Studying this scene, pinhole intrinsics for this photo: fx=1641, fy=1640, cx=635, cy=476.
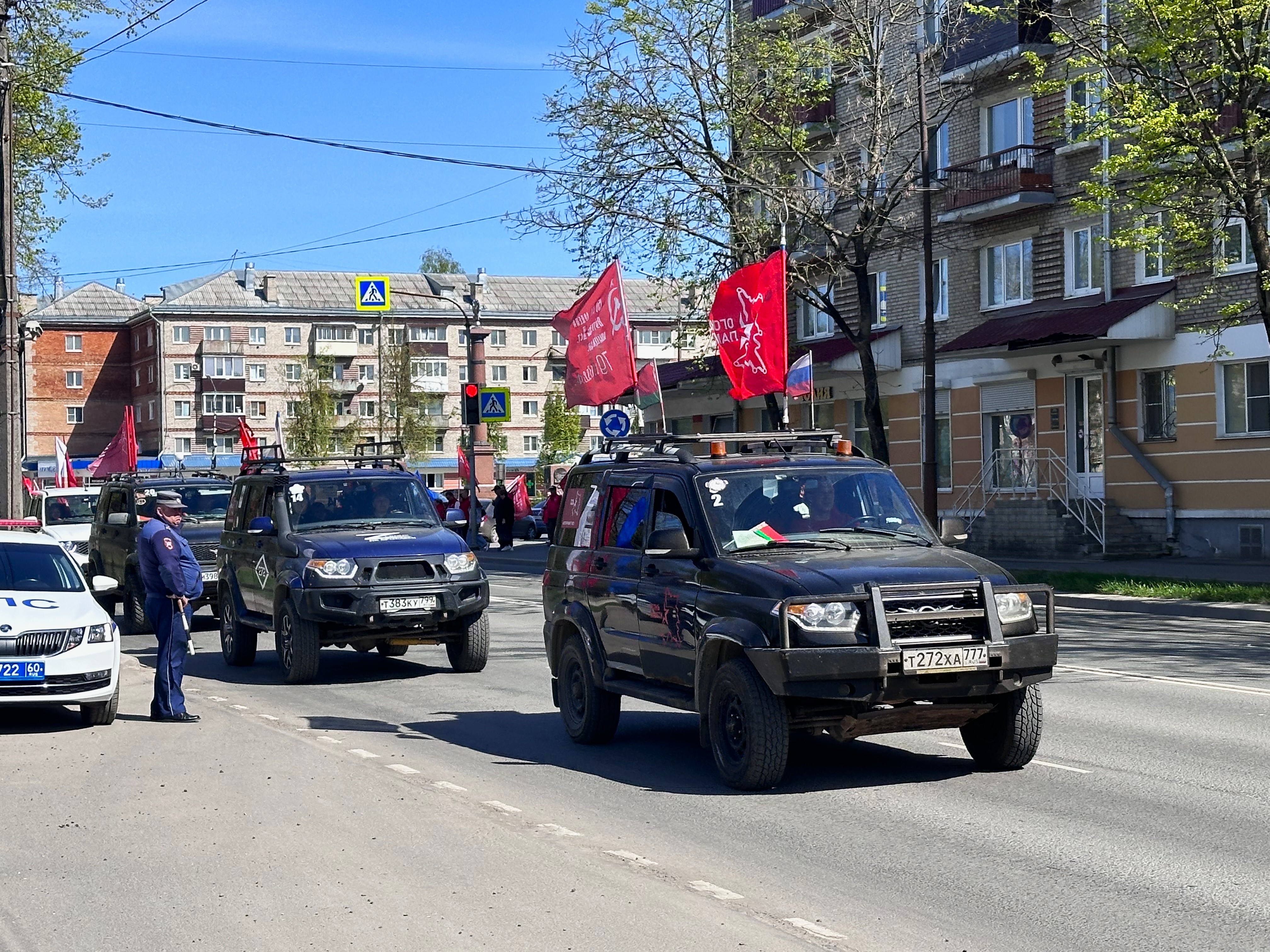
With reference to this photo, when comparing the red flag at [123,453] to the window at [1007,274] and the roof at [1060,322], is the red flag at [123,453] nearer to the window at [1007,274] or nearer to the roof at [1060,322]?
the roof at [1060,322]

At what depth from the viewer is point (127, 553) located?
22.0m

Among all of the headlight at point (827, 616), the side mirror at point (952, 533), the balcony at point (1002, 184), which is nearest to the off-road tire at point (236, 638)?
the side mirror at point (952, 533)

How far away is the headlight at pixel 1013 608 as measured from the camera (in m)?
8.87

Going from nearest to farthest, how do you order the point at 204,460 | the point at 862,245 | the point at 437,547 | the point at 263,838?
the point at 263,838
the point at 437,547
the point at 862,245
the point at 204,460

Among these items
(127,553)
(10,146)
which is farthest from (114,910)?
(10,146)

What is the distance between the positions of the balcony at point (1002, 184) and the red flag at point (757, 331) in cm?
1183

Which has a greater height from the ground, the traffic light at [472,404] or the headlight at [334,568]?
the traffic light at [472,404]

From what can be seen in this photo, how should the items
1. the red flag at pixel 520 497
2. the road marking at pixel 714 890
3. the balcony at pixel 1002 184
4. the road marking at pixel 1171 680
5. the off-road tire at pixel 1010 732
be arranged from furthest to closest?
the red flag at pixel 520 497 < the balcony at pixel 1002 184 < the road marking at pixel 1171 680 < the off-road tire at pixel 1010 732 < the road marking at pixel 714 890

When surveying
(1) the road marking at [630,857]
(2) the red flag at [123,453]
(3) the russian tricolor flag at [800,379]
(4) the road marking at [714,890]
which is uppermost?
(3) the russian tricolor flag at [800,379]

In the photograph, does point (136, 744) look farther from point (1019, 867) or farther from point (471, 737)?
point (1019, 867)

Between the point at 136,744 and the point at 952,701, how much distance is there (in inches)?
228

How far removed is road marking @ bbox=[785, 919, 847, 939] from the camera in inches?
236

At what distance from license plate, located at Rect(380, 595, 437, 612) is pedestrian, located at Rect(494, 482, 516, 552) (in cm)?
2980

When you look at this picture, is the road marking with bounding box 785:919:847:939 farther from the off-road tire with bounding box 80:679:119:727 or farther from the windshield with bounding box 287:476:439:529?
the windshield with bounding box 287:476:439:529
